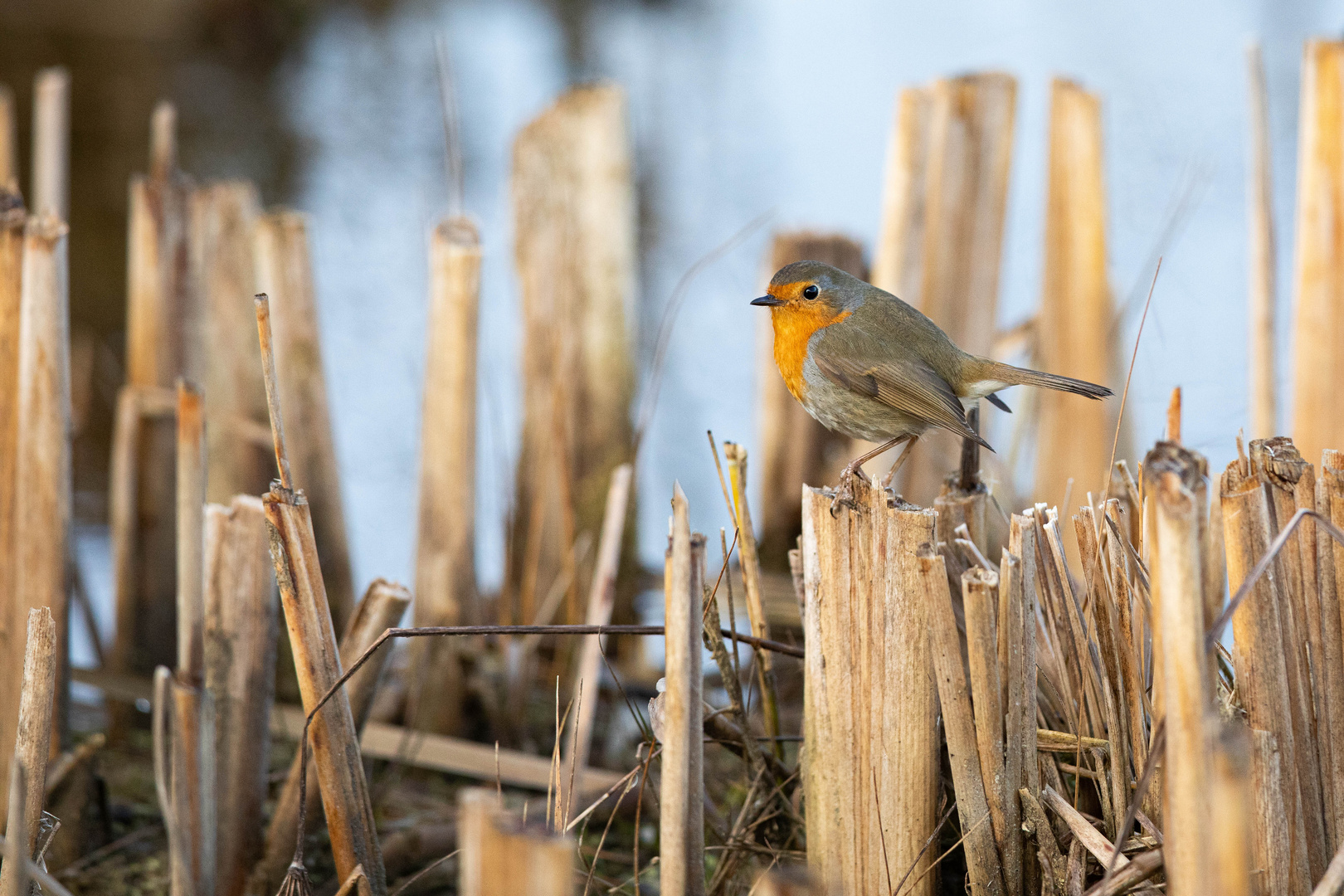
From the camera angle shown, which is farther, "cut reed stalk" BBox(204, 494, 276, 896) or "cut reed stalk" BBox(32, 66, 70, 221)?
"cut reed stalk" BBox(32, 66, 70, 221)

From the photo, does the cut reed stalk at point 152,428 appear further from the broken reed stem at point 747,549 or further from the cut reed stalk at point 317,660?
the broken reed stem at point 747,549

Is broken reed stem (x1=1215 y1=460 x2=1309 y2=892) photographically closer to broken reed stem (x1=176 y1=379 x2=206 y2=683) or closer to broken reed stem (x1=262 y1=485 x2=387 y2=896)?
broken reed stem (x1=262 y1=485 x2=387 y2=896)

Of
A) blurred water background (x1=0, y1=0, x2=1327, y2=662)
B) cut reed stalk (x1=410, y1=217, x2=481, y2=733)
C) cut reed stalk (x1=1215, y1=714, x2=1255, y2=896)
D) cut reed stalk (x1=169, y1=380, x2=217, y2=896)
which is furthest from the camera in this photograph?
blurred water background (x1=0, y1=0, x2=1327, y2=662)

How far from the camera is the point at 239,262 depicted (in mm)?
3596

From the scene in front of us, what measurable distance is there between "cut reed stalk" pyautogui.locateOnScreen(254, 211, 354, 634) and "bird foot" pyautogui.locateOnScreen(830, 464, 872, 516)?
1.88 meters

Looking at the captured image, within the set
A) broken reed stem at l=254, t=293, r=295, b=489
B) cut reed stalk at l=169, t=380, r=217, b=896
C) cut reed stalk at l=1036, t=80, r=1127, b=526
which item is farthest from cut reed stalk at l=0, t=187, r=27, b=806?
cut reed stalk at l=1036, t=80, r=1127, b=526

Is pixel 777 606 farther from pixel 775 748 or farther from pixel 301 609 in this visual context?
pixel 301 609

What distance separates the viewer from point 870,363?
2.37 m

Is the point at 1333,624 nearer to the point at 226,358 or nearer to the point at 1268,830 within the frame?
the point at 1268,830

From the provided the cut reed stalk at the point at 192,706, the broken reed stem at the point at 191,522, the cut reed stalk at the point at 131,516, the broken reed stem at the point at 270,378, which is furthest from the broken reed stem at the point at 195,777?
the cut reed stalk at the point at 131,516

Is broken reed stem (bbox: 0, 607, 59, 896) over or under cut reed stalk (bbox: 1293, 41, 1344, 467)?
under

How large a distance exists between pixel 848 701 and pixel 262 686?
128cm

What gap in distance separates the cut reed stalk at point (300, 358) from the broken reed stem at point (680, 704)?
6.93 feet

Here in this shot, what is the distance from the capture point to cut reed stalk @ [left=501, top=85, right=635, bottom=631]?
3.74 metres
